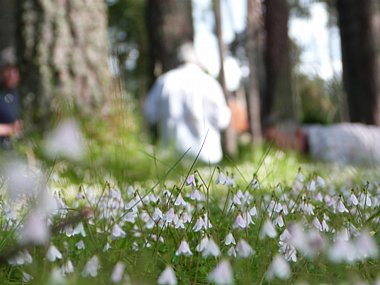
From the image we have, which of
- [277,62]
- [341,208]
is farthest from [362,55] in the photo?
[341,208]

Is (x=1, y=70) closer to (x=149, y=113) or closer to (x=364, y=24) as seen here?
(x=149, y=113)

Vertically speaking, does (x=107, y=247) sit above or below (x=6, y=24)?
below

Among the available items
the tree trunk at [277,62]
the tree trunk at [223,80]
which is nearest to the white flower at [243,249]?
the tree trunk at [277,62]

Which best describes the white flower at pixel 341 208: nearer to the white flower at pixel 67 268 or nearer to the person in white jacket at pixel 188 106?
the white flower at pixel 67 268

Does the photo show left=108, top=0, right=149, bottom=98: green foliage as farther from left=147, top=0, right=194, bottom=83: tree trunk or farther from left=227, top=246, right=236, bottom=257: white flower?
left=227, top=246, right=236, bottom=257: white flower

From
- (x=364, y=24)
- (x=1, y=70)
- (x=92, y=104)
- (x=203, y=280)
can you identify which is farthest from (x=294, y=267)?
(x=364, y=24)

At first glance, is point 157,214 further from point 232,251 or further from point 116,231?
point 232,251

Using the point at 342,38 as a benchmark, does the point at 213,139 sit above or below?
below
